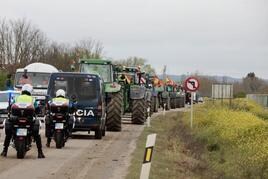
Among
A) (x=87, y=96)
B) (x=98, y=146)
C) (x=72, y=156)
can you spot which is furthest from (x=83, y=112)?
(x=72, y=156)

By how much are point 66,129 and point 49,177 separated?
241 inches

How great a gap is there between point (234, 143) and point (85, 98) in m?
6.47

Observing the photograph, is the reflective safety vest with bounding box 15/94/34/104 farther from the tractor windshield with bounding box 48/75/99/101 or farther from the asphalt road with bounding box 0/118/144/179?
the tractor windshield with bounding box 48/75/99/101

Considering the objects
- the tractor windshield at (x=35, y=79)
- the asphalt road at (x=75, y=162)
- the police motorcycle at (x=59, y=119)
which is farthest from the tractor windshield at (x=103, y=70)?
the police motorcycle at (x=59, y=119)

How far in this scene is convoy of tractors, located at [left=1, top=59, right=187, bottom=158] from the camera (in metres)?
19.4

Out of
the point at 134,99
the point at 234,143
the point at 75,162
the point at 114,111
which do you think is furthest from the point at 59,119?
the point at 134,99

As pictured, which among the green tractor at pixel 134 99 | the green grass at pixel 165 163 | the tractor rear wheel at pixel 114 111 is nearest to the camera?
the green grass at pixel 165 163

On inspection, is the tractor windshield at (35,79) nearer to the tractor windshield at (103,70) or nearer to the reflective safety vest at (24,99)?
the tractor windshield at (103,70)

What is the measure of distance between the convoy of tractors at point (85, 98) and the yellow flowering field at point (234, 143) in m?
3.64

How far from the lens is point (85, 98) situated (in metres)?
23.2

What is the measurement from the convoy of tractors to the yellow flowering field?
11.9ft

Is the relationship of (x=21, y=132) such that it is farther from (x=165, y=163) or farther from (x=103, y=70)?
(x=103, y=70)

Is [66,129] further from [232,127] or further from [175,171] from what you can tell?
[232,127]

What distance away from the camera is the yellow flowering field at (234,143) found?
770 inches
